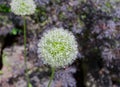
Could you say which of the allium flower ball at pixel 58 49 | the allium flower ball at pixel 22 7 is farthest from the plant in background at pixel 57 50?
the allium flower ball at pixel 22 7

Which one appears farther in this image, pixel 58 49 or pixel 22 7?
pixel 22 7

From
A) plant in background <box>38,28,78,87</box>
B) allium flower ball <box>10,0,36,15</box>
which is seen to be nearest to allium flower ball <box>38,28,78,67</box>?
plant in background <box>38,28,78,87</box>

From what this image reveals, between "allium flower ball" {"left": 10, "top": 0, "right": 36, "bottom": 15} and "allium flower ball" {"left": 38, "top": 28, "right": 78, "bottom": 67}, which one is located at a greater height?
"allium flower ball" {"left": 10, "top": 0, "right": 36, "bottom": 15}

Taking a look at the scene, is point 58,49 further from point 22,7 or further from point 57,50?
point 22,7

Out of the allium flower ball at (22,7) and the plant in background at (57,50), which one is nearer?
the plant in background at (57,50)

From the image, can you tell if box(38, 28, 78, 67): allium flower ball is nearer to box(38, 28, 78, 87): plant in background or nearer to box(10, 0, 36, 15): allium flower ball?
box(38, 28, 78, 87): plant in background

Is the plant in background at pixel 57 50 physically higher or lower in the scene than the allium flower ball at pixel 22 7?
lower

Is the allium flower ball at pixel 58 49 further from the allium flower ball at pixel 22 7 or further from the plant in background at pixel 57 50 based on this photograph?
the allium flower ball at pixel 22 7

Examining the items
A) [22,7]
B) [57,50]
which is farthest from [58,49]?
[22,7]
